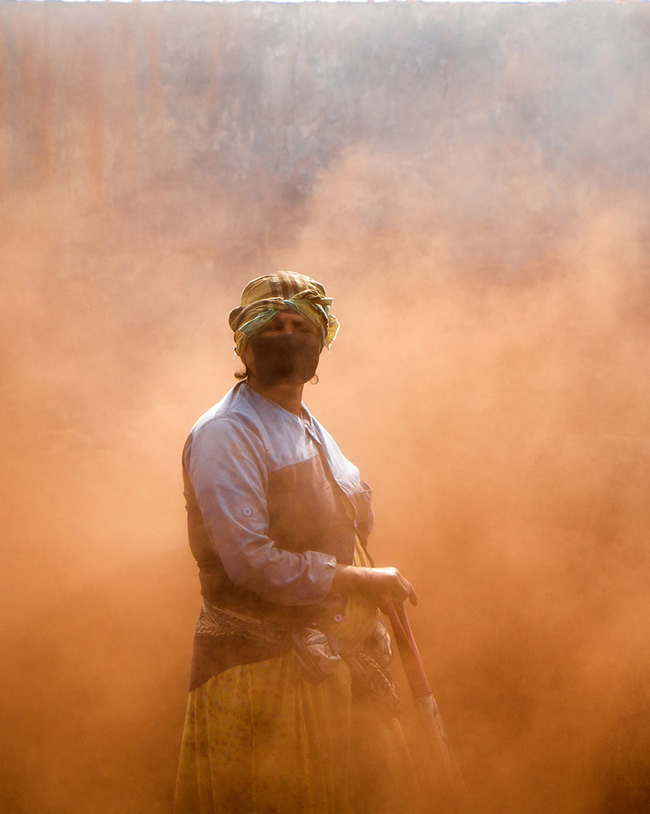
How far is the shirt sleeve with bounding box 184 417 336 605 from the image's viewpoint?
5.37 feet

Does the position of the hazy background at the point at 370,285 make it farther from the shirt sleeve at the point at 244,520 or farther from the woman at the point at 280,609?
the shirt sleeve at the point at 244,520

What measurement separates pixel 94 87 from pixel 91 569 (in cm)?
258

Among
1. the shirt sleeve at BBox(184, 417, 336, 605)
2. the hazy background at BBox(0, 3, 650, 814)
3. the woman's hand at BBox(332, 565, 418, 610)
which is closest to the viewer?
the shirt sleeve at BBox(184, 417, 336, 605)

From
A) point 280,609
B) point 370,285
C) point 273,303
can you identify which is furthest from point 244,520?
point 370,285

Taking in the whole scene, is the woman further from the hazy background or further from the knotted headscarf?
the hazy background

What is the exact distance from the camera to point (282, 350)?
1.85 metres

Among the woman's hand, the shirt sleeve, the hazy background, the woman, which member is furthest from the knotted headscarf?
the hazy background

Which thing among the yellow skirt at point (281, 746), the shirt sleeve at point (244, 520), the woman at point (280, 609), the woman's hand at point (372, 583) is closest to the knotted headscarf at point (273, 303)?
the woman at point (280, 609)

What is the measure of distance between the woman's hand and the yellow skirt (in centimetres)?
6

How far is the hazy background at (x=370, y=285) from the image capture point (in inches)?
128

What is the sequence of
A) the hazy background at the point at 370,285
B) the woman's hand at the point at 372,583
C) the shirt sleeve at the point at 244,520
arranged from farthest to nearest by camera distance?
the hazy background at the point at 370,285, the woman's hand at the point at 372,583, the shirt sleeve at the point at 244,520

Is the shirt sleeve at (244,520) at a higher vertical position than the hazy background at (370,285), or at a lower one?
lower

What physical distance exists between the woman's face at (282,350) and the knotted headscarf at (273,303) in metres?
0.02

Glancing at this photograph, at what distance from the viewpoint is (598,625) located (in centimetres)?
317
